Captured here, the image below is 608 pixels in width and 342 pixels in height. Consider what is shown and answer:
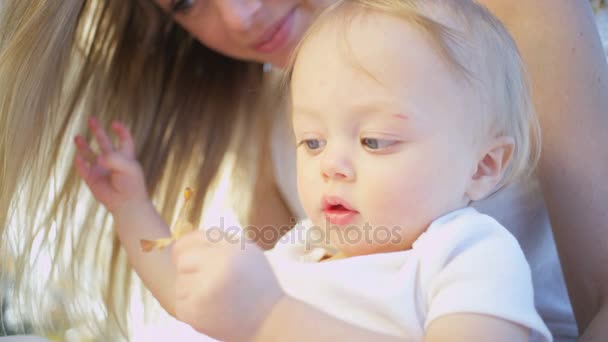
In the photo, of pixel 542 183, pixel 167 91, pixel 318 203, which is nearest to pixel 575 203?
pixel 542 183

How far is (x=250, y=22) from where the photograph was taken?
3.97 ft

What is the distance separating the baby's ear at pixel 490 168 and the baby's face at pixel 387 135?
0.07 feet

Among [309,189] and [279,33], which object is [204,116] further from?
[309,189]

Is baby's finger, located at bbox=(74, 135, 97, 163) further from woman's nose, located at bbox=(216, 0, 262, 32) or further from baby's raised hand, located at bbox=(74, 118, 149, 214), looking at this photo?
woman's nose, located at bbox=(216, 0, 262, 32)

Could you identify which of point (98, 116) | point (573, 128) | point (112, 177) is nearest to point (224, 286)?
point (112, 177)

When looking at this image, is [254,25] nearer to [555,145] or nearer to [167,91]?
[167,91]

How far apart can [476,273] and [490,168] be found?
0.49 feet

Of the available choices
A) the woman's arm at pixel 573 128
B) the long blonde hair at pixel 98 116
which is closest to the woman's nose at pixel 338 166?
the woman's arm at pixel 573 128

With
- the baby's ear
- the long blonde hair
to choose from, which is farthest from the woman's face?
the baby's ear

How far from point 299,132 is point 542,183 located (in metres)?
0.43

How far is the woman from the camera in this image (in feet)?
3.44

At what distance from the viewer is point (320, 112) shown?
2.53 ft

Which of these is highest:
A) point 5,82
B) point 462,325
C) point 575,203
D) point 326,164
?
point 5,82

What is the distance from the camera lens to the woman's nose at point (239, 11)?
3.84ft
